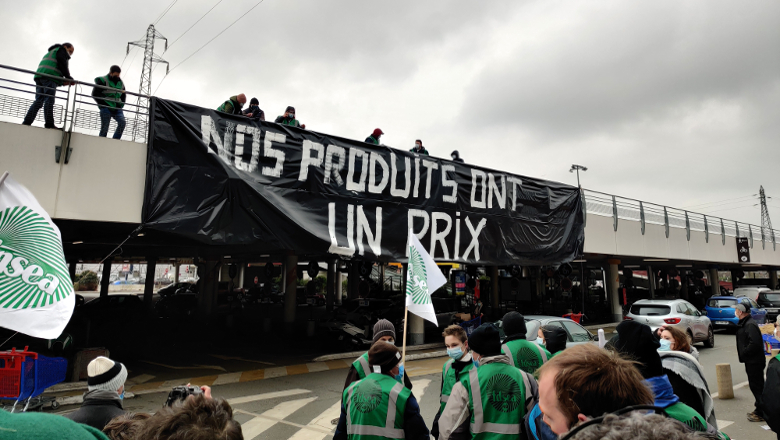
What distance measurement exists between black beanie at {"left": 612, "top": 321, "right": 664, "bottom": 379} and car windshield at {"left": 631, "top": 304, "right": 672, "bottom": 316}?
1430cm

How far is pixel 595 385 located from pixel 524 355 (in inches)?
123

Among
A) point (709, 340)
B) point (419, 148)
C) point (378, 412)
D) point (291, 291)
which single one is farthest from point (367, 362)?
point (709, 340)

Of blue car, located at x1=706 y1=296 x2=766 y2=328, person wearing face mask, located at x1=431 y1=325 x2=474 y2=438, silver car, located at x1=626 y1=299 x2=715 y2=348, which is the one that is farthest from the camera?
blue car, located at x1=706 y1=296 x2=766 y2=328

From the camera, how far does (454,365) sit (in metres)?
4.03

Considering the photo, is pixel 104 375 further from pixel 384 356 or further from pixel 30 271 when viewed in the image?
pixel 384 356

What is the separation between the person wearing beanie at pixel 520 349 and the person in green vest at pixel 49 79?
29.2ft

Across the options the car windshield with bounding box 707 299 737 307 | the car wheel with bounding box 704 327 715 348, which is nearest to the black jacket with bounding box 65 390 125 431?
the car wheel with bounding box 704 327 715 348

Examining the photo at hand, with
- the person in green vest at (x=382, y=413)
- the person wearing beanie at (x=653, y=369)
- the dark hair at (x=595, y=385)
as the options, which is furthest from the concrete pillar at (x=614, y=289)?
the dark hair at (x=595, y=385)

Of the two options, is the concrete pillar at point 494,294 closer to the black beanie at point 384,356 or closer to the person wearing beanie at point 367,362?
the person wearing beanie at point 367,362

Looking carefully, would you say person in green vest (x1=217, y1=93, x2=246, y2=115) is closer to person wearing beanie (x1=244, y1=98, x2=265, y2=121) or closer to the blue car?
person wearing beanie (x1=244, y1=98, x2=265, y2=121)

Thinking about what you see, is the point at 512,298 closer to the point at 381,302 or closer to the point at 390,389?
the point at 381,302

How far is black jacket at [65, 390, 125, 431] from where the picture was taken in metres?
2.96

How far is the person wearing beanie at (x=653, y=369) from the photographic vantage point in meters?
2.29

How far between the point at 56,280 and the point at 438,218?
9.92 metres
